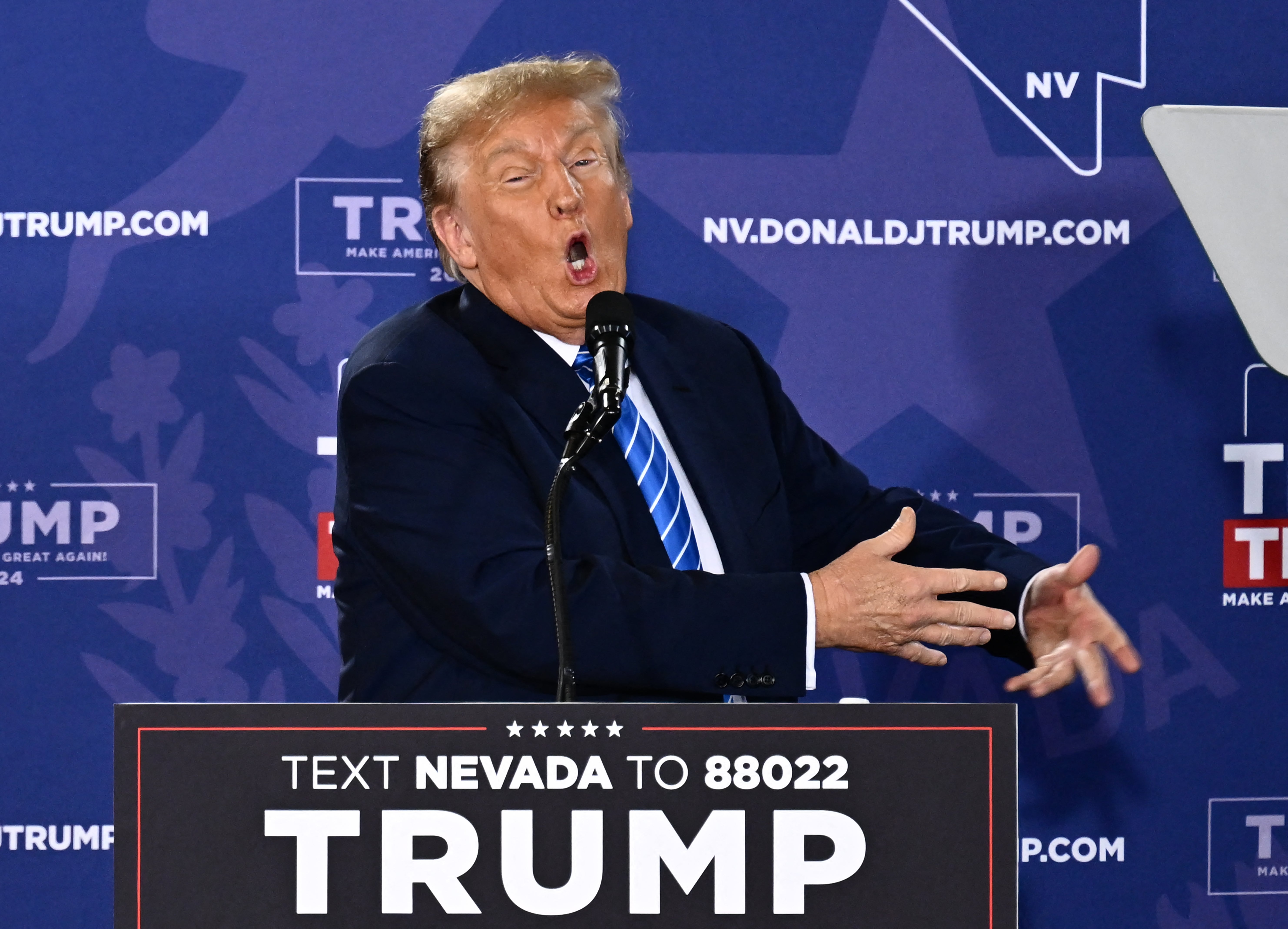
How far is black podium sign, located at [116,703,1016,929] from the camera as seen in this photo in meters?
1.11

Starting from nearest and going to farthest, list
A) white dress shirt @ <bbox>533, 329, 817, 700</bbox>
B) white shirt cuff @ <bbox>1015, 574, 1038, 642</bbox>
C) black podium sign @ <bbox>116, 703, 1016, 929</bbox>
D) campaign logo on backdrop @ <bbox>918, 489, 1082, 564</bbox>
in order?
black podium sign @ <bbox>116, 703, 1016, 929</bbox> → white shirt cuff @ <bbox>1015, 574, 1038, 642</bbox> → white dress shirt @ <bbox>533, 329, 817, 700</bbox> → campaign logo on backdrop @ <bbox>918, 489, 1082, 564</bbox>

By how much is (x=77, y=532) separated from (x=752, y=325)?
4.86 feet

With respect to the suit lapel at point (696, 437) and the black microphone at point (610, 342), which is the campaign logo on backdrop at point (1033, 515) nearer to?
the suit lapel at point (696, 437)

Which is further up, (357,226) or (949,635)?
(357,226)

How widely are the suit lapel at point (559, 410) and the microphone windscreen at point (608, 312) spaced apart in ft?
1.37

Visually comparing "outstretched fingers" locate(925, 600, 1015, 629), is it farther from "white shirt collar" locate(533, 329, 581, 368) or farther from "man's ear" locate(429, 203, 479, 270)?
"man's ear" locate(429, 203, 479, 270)

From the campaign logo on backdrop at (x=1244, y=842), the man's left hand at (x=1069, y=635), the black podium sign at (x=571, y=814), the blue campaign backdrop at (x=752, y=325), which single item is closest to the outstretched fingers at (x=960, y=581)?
the man's left hand at (x=1069, y=635)

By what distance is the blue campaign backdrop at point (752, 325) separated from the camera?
8.96 feet

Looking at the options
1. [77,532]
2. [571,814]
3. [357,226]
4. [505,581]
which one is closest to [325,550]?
[77,532]

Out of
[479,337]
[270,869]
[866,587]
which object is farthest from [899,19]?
[270,869]

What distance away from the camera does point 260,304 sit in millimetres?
2748

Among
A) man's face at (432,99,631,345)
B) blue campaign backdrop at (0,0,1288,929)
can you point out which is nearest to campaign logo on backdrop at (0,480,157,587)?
blue campaign backdrop at (0,0,1288,929)

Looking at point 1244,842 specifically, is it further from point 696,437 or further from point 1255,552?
point 696,437

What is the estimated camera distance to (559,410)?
6.14 ft
